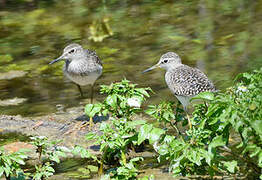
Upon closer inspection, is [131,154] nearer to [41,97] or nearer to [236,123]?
[236,123]

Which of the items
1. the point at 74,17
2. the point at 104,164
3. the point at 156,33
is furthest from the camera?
the point at 74,17

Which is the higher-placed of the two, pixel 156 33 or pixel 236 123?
pixel 236 123

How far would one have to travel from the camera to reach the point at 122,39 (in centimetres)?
1252

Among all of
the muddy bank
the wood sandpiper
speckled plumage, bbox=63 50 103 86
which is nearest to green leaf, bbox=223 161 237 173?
the muddy bank

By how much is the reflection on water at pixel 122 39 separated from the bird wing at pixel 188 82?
4.12 ft

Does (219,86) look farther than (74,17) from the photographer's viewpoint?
No

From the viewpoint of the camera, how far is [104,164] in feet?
22.8

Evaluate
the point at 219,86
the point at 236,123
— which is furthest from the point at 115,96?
the point at 219,86

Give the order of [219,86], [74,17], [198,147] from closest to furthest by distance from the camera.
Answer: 1. [198,147]
2. [219,86]
3. [74,17]

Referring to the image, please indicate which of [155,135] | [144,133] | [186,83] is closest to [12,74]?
[186,83]

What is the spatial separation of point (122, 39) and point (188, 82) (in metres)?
5.07

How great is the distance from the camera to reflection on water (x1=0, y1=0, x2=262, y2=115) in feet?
33.8

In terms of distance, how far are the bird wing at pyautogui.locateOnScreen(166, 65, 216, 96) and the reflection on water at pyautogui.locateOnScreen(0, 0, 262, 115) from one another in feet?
4.12

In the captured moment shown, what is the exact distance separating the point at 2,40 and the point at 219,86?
6062 mm
